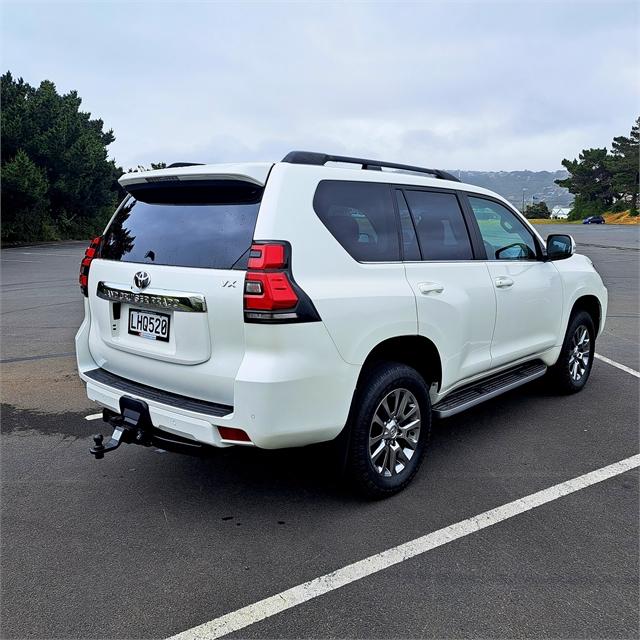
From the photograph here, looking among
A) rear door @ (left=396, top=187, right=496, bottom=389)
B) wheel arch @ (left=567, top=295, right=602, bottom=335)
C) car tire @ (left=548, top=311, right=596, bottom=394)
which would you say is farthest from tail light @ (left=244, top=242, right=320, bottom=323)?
wheel arch @ (left=567, top=295, right=602, bottom=335)

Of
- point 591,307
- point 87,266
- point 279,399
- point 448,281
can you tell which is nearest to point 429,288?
point 448,281

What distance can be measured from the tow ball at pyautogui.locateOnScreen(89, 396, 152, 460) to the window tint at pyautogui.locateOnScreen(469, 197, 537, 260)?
264 cm

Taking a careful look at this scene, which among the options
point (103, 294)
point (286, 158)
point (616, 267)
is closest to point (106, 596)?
point (103, 294)

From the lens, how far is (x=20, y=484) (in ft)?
12.0

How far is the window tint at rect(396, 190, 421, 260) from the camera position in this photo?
3578 mm

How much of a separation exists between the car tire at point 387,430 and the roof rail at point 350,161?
1.21 meters

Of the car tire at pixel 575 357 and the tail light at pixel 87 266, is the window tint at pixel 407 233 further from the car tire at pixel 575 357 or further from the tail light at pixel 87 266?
the car tire at pixel 575 357

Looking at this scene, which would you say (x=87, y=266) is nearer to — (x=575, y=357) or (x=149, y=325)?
(x=149, y=325)

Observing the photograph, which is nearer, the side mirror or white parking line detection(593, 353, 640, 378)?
the side mirror

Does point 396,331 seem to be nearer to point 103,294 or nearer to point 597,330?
point 103,294

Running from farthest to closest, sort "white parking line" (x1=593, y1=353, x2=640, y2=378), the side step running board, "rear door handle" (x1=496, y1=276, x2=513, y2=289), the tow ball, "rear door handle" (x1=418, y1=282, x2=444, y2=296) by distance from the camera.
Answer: "white parking line" (x1=593, y1=353, x2=640, y2=378) → "rear door handle" (x1=496, y1=276, x2=513, y2=289) → the side step running board → "rear door handle" (x1=418, y1=282, x2=444, y2=296) → the tow ball

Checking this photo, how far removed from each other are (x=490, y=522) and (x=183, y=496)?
177 centimetres

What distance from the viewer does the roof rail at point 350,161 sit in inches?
124

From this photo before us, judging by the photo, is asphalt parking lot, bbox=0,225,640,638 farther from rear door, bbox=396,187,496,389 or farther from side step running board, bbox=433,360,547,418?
rear door, bbox=396,187,496,389
